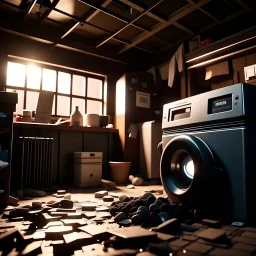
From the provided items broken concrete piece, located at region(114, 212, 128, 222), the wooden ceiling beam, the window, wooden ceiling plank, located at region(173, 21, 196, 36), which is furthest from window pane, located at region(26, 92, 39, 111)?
broken concrete piece, located at region(114, 212, 128, 222)

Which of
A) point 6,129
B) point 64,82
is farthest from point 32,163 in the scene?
point 64,82

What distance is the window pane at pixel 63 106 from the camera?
3.83 metres

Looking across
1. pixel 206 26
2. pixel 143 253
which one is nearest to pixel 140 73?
pixel 206 26

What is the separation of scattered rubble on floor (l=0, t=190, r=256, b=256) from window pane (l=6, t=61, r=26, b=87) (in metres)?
2.57

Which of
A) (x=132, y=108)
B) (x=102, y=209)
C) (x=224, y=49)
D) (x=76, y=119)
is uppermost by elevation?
(x=224, y=49)

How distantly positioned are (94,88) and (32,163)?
201 centimetres

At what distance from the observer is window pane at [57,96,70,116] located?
3827 mm

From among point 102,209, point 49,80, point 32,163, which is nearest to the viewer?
point 102,209

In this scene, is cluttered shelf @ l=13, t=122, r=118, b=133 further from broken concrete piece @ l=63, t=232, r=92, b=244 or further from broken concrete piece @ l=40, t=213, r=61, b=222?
broken concrete piece @ l=63, t=232, r=92, b=244

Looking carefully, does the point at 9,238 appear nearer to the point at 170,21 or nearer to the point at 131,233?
the point at 131,233

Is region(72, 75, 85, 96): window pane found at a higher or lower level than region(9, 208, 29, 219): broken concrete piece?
higher

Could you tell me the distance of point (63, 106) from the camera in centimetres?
388

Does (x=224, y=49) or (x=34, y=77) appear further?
(x=34, y=77)

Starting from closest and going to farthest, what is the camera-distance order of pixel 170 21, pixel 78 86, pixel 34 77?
pixel 170 21, pixel 34 77, pixel 78 86
